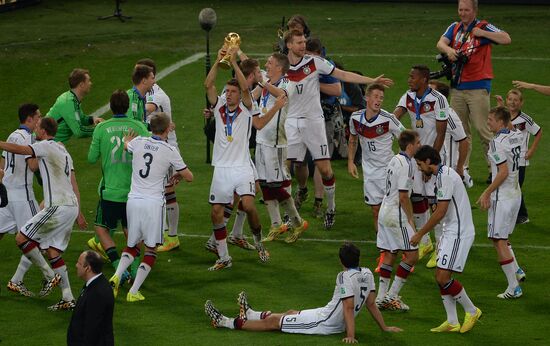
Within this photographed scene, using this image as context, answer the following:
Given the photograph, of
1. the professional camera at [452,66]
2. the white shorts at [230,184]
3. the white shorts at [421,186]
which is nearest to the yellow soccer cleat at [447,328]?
the white shorts at [421,186]

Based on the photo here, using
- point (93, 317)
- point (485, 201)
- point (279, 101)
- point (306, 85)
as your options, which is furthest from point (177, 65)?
point (93, 317)

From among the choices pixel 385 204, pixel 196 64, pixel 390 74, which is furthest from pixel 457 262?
pixel 196 64

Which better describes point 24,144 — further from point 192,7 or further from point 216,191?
point 192,7

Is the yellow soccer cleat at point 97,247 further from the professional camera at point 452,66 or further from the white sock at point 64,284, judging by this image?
the professional camera at point 452,66

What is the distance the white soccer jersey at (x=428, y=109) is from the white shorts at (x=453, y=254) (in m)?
3.28

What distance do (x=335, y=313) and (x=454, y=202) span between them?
1.74 metres

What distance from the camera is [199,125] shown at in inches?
902

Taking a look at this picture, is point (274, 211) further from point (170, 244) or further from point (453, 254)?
point (453, 254)

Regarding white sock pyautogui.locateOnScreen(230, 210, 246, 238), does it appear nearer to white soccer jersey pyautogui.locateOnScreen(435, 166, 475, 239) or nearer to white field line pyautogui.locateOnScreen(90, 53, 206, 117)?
white soccer jersey pyautogui.locateOnScreen(435, 166, 475, 239)

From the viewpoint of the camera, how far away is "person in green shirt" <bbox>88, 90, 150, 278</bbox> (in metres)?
14.3

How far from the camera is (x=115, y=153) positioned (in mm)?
14305

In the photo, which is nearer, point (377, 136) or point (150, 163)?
point (150, 163)

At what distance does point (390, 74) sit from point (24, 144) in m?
12.3

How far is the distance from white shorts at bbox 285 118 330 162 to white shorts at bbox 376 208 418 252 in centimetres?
323
